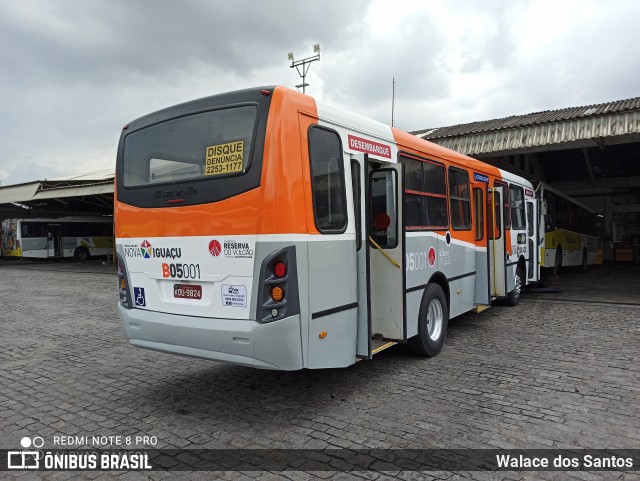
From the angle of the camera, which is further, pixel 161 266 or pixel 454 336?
pixel 454 336

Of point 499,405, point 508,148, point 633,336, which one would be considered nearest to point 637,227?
point 508,148

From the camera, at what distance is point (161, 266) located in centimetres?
461

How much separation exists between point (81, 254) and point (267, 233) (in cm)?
3357

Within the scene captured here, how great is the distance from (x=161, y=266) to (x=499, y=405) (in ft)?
11.7

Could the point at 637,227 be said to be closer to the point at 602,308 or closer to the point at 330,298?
the point at 602,308

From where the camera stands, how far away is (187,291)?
174 inches

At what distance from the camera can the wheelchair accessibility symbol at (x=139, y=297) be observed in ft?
15.7

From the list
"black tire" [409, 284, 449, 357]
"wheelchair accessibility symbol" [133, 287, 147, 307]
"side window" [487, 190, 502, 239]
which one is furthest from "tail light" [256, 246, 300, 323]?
"side window" [487, 190, 502, 239]

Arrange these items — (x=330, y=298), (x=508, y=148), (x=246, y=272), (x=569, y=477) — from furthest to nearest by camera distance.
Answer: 1. (x=508, y=148)
2. (x=330, y=298)
3. (x=246, y=272)
4. (x=569, y=477)

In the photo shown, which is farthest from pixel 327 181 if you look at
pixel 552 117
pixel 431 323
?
pixel 552 117

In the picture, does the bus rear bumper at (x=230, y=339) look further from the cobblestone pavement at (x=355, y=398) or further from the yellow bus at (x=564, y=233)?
the yellow bus at (x=564, y=233)

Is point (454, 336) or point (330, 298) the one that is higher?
point (330, 298)

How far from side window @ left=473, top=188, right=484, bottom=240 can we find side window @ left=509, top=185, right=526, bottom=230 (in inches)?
86.2

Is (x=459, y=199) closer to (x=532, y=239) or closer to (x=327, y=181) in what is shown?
(x=327, y=181)
